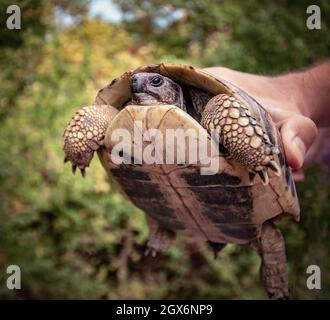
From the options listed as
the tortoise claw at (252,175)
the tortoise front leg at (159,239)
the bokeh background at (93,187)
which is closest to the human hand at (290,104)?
the tortoise claw at (252,175)

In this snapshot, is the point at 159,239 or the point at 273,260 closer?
the point at 273,260

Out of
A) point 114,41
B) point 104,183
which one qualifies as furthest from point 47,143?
point 114,41

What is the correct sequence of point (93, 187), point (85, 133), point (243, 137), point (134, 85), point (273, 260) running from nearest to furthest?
1. point (243, 137)
2. point (134, 85)
3. point (85, 133)
4. point (273, 260)
5. point (93, 187)

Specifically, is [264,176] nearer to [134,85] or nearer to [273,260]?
[134,85]

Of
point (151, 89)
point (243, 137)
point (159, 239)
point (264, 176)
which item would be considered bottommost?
point (159, 239)

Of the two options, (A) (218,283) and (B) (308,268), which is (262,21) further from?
(A) (218,283)

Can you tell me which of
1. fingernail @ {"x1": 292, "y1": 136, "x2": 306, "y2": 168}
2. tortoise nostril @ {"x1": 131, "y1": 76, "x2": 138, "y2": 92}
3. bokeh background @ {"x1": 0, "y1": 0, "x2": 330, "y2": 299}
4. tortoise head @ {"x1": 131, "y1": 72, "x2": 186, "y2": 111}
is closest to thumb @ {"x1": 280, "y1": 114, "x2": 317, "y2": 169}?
fingernail @ {"x1": 292, "y1": 136, "x2": 306, "y2": 168}

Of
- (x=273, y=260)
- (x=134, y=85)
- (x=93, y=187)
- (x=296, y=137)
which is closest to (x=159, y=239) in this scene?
(x=273, y=260)
